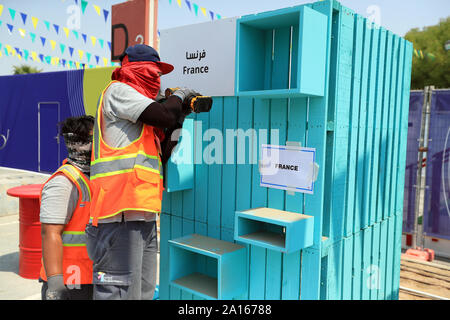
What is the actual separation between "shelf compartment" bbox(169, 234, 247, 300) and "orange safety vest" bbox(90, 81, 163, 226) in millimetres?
692

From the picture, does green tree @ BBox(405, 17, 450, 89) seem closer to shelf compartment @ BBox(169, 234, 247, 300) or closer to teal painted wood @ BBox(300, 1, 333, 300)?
teal painted wood @ BBox(300, 1, 333, 300)

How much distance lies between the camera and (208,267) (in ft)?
10.7

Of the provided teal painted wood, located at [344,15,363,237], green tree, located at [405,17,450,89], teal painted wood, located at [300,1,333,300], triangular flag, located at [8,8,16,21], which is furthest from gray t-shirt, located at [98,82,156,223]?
green tree, located at [405,17,450,89]

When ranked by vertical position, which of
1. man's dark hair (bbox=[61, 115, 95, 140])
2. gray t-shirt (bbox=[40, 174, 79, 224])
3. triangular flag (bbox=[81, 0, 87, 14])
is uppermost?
triangular flag (bbox=[81, 0, 87, 14])

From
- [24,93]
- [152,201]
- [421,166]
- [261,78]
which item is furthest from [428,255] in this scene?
[24,93]

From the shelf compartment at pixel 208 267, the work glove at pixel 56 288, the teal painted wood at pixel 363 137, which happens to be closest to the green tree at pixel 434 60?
the teal painted wood at pixel 363 137

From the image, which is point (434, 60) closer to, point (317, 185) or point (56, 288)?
point (317, 185)

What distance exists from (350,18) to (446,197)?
468cm

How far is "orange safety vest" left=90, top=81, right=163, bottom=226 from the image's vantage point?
7.65 feet

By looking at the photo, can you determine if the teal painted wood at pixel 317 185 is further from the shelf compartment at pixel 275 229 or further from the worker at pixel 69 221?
the worker at pixel 69 221

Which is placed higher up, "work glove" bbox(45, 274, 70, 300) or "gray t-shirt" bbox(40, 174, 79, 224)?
"gray t-shirt" bbox(40, 174, 79, 224)

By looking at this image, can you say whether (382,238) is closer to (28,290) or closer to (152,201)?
(152,201)

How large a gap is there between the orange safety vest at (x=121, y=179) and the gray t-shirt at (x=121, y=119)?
0.12ft

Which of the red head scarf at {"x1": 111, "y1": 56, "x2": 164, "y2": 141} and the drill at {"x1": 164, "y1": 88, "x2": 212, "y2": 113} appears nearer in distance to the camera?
the red head scarf at {"x1": 111, "y1": 56, "x2": 164, "y2": 141}
